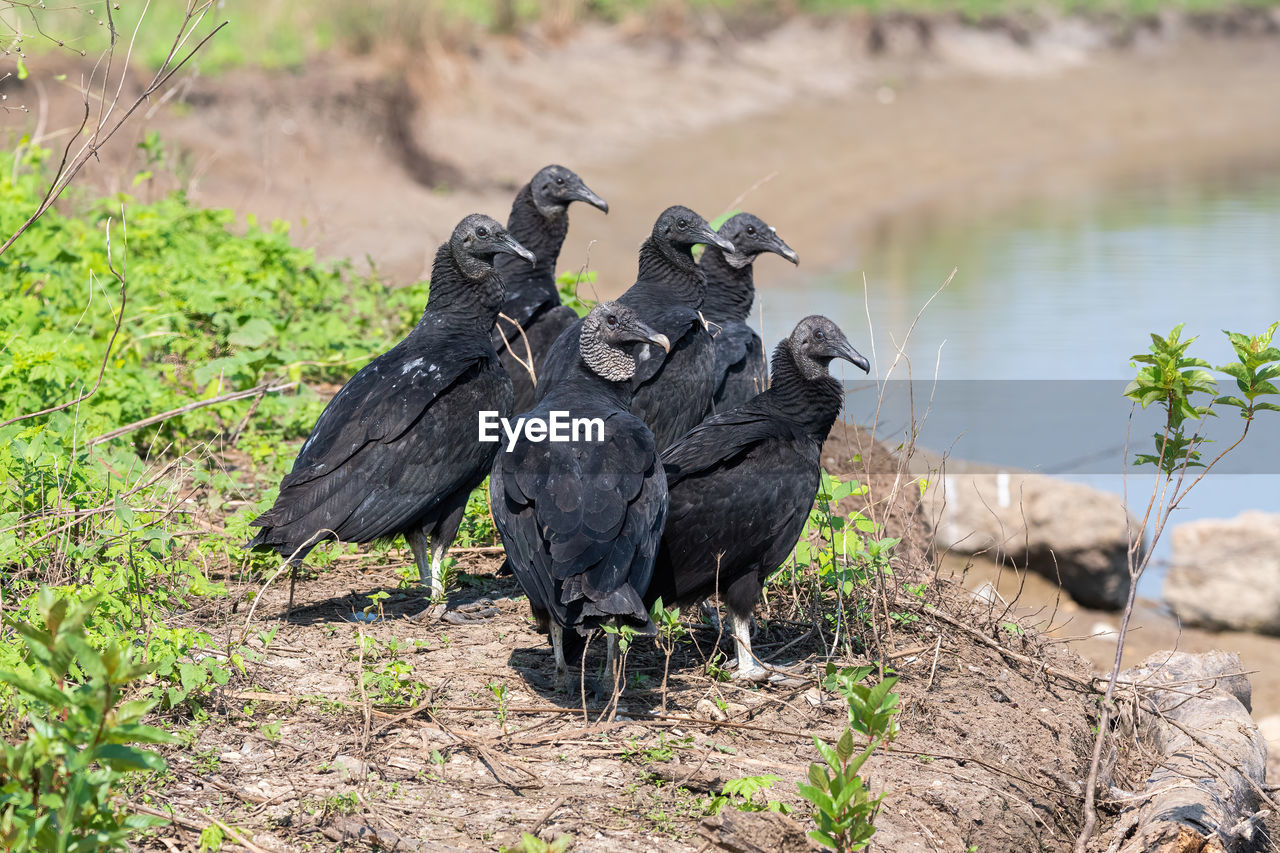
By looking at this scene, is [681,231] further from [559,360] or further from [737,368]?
[559,360]

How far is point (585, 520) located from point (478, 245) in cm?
168

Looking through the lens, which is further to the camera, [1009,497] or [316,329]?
[1009,497]

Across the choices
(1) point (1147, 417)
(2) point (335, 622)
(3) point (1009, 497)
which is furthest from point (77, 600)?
(1) point (1147, 417)

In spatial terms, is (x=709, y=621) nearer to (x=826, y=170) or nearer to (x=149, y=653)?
(x=149, y=653)

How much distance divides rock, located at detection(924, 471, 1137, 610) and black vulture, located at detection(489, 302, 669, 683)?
382cm

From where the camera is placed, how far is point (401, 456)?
428cm

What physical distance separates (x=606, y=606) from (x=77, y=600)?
1348 millimetres

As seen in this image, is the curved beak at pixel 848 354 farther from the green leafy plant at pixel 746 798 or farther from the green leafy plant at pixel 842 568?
the green leafy plant at pixel 746 798

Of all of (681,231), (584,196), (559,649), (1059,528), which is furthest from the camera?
(1059,528)

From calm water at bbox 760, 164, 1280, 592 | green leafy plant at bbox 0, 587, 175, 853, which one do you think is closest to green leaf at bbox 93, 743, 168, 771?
green leafy plant at bbox 0, 587, 175, 853

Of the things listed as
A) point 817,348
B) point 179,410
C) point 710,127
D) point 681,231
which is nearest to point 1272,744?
point 817,348

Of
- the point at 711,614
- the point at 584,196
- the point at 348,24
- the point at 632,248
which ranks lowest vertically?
the point at 711,614

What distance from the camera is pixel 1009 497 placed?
24.6 feet

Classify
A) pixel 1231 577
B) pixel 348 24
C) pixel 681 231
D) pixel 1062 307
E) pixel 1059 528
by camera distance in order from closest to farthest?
1. pixel 681 231
2. pixel 1231 577
3. pixel 1059 528
4. pixel 1062 307
5. pixel 348 24
